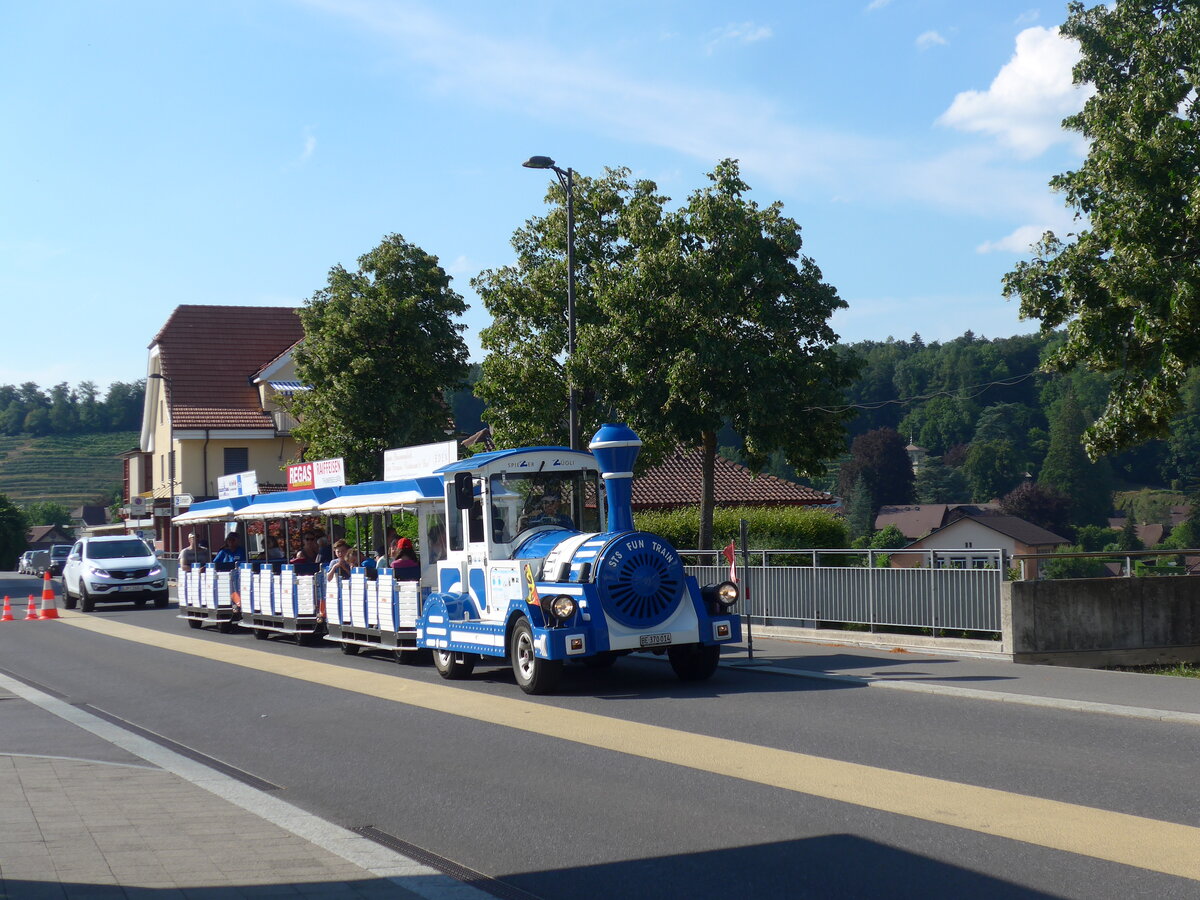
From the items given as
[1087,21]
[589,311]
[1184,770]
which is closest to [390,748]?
[1184,770]

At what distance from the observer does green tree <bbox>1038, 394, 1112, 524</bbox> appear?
102 m

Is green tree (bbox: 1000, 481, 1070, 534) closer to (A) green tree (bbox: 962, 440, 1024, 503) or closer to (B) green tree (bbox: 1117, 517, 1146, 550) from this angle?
(B) green tree (bbox: 1117, 517, 1146, 550)

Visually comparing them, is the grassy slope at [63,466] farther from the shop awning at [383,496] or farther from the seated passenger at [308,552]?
the shop awning at [383,496]

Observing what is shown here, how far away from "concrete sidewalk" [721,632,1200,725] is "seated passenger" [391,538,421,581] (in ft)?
14.2

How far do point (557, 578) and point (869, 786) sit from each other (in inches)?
243

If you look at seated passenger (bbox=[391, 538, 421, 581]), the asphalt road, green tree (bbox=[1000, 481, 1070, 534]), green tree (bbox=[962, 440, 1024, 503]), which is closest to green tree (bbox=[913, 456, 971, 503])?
green tree (bbox=[962, 440, 1024, 503])

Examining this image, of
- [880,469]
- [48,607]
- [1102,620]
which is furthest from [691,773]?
[880,469]

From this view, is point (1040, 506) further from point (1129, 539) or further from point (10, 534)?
point (10, 534)

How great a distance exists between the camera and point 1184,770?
843 cm

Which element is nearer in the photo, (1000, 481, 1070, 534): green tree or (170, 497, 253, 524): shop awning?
(170, 497, 253, 524): shop awning

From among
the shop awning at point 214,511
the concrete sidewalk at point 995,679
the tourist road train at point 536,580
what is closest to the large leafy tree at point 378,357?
the shop awning at point 214,511

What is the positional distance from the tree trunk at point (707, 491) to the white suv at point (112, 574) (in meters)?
15.2

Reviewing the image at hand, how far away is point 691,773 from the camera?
8945 mm

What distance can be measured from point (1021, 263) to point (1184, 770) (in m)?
14.3
